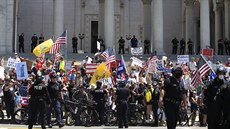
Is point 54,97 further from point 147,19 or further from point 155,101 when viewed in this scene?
point 147,19

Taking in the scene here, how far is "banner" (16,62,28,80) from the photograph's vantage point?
23.0m

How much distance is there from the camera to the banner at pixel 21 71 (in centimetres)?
2303

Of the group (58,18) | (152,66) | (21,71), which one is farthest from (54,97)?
(58,18)

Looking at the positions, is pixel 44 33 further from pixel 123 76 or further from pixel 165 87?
pixel 165 87

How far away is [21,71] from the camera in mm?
23125

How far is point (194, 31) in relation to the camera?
53.8 m

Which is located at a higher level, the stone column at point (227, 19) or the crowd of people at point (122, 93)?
the stone column at point (227, 19)

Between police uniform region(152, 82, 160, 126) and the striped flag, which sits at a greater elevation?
the striped flag

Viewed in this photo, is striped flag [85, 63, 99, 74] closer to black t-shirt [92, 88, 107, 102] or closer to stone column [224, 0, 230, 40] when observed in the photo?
black t-shirt [92, 88, 107, 102]

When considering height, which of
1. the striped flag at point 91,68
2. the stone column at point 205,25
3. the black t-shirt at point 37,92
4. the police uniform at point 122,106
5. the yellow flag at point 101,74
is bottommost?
the police uniform at point 122,106

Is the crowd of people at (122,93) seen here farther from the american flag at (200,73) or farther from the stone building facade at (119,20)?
the stone building facade at (119,20)

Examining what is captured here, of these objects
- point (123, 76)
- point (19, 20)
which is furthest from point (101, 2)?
point (123, 76)

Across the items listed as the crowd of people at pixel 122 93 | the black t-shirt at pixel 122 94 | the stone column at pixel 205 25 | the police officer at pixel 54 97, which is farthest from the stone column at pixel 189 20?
the police officer at pixel 54 97

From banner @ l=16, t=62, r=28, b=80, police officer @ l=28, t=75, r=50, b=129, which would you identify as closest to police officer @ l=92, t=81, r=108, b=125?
police officer @ l=28, t=75, r=50, b=129
